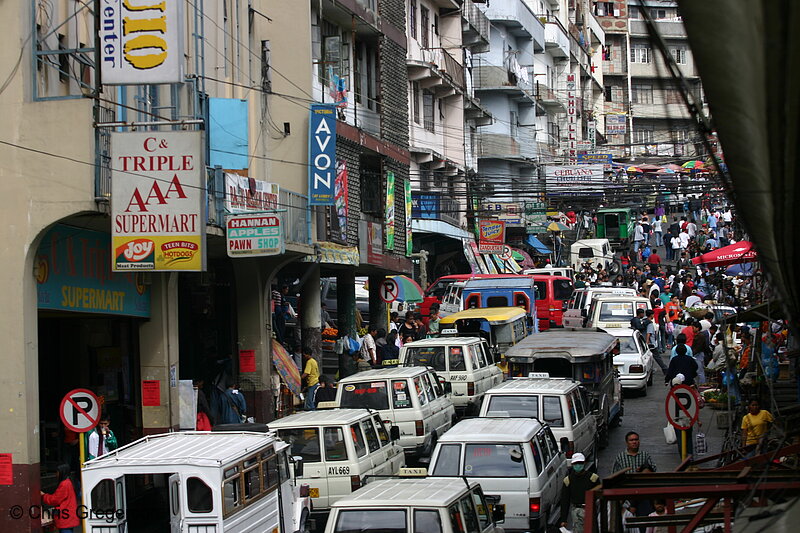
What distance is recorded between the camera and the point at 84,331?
2145 centimetres

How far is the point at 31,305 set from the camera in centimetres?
1673

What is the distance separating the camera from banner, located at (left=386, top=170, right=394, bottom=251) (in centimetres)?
3481

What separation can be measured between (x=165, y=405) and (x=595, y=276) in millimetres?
35720

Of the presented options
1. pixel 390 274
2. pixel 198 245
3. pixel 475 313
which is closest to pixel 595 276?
pixel 390 274

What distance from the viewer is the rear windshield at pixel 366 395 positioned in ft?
68.1

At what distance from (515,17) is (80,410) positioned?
54.7 metres

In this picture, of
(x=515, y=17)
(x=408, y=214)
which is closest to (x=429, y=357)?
(x=408, y=214)

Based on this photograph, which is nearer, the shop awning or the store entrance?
the store entrance

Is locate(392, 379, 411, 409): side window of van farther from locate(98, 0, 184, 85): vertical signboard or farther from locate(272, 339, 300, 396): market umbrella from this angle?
locate(98, 0, 184, 85): vertical signboard

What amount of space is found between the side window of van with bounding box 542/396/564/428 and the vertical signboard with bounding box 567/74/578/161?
203 ft

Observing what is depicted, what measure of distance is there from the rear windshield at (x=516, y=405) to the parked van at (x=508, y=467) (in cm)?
316

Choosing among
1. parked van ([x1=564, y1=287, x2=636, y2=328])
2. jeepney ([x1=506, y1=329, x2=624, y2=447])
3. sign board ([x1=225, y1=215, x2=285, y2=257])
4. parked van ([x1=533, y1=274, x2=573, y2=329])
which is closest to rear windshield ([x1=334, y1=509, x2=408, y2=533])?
sign board ([x1=225, y1=215, x2=285, y2=257])

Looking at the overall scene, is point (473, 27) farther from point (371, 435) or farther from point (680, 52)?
point (680, 52)

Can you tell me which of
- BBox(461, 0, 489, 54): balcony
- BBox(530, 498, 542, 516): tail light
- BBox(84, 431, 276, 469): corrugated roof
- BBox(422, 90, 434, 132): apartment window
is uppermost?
BBox(461, 0, 489, 54): balcony
